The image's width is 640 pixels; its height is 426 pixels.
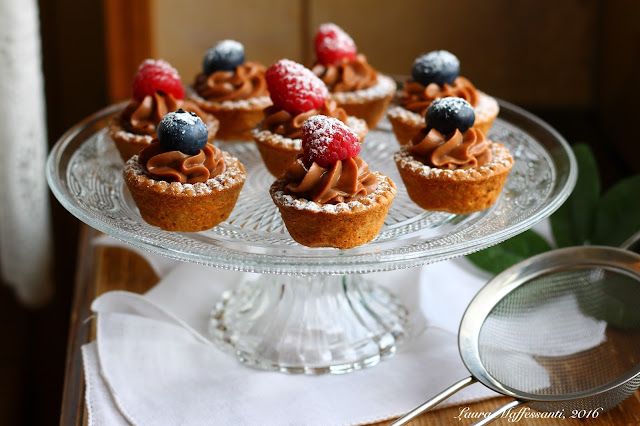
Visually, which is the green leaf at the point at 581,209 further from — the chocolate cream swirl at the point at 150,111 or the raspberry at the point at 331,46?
the chocolate cream swirl at the point at 150,111

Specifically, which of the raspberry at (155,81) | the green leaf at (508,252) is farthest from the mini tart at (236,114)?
the green leaf at (508,252)

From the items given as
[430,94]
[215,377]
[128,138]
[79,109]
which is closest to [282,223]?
[215,377]

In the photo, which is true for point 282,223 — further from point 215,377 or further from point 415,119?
point 415,119

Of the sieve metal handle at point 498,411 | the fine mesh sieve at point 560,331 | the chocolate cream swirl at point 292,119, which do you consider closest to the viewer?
the sieve metal handle at point 498,411

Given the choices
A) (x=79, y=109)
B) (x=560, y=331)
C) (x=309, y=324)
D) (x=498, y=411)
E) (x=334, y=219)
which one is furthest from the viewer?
(x=79, y=109)

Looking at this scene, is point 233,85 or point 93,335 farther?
point 233,85

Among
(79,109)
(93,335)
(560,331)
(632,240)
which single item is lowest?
(79,109)
